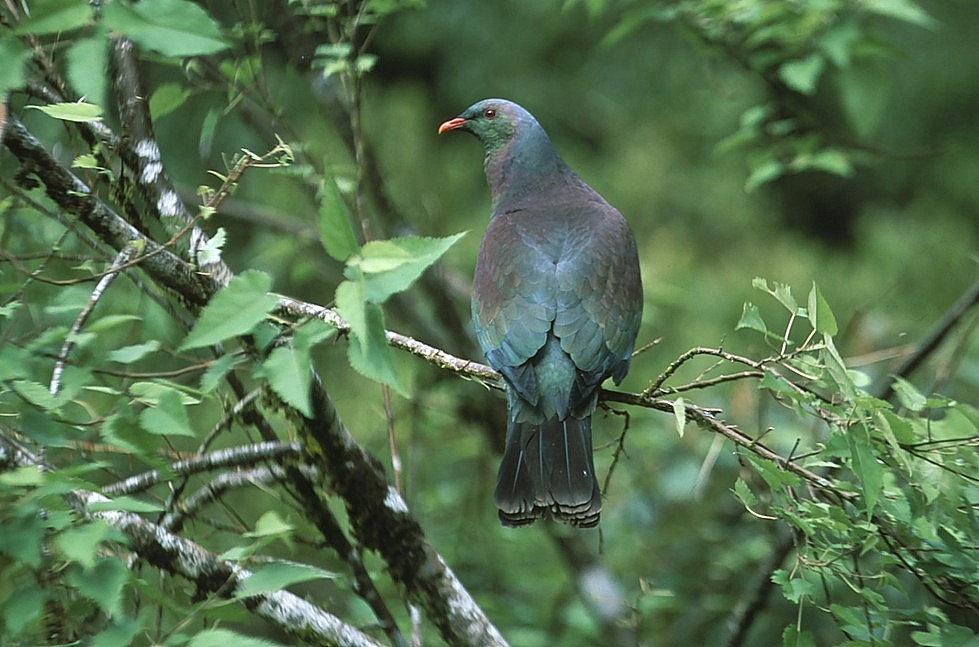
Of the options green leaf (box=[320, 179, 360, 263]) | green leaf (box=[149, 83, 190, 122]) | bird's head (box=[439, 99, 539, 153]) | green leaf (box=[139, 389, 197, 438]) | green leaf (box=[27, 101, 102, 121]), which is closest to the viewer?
green leaf (box=[320, 179, 360, 263])

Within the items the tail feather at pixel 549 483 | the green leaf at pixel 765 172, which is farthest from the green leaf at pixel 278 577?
the green leaf at pixel 765 172

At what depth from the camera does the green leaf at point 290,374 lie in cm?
142

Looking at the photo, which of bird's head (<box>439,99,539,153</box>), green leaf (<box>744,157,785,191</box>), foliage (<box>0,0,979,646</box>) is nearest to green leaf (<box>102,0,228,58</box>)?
foliage (<box>0,0,979,646</box>)

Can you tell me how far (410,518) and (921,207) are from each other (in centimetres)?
638

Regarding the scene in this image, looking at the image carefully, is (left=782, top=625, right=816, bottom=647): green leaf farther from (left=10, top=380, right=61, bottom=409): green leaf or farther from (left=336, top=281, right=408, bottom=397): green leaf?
(left=10, top=380, right=61, bottom=409): green leaf

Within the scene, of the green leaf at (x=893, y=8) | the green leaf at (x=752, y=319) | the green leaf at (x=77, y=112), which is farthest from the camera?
the green leaf at (x=893, y=8)

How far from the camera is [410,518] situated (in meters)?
2.37

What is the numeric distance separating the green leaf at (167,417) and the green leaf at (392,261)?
359 mm

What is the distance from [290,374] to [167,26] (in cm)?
47

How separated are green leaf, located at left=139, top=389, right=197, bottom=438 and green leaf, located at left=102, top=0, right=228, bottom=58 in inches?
20.6

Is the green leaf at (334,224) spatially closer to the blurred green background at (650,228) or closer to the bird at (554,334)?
the blurred green background at (650,228)

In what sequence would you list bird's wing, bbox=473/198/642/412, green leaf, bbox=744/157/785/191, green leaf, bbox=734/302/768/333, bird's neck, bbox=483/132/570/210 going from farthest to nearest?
bird's neck, bbox=483/132/570/210
green leaf, bbox=744/157/785/191
bird's wing, bbox=473/198/642/412
green leaf, bbox=734/302/768/333

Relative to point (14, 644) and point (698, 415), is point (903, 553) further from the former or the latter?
point (14, 644)

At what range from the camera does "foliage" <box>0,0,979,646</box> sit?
5.18 ft
